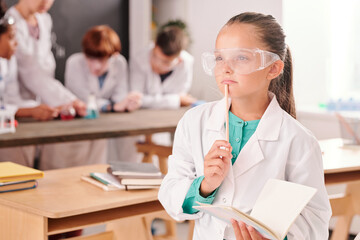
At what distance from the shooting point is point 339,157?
2400mm

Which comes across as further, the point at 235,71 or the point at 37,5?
the point at 37,5

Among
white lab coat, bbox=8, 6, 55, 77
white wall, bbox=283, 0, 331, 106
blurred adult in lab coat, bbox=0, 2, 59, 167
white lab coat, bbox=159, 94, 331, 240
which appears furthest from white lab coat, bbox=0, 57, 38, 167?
white lab coat, bbox=159, 94, 331, 240

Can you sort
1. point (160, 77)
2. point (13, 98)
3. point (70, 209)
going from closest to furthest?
point (70, 209), point (13, 98), point (160, 77)

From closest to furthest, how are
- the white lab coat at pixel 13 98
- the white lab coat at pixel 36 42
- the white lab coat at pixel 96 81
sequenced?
the white lab coat at pixel 13 98 → the white lab coat at pixel 36 42 → the white lab coat at pixel 96 81

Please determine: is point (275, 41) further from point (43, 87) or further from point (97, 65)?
point (97, 65)

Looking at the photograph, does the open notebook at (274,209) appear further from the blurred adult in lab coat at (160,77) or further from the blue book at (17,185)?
the blurred adult in lab coat at (160,77)

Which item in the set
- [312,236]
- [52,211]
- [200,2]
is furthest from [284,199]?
[200,2]

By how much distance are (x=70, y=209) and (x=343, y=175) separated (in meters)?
1.15

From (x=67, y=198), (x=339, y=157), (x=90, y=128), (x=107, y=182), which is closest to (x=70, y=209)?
(x=67, y=198)

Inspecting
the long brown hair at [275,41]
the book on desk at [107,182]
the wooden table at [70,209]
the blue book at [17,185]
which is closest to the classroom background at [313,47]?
the book on desk at [107,182]

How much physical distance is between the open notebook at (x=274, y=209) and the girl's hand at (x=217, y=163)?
0.21ft

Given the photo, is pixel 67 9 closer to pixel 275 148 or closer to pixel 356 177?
pixel 356 177

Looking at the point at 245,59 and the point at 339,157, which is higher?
the point at 245,59

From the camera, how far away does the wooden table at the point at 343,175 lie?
2.24 m
